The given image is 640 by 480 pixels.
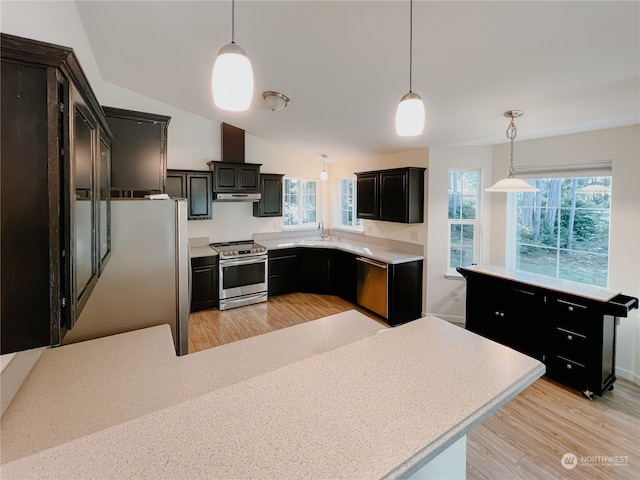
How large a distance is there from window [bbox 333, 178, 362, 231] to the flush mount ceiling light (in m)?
2.41

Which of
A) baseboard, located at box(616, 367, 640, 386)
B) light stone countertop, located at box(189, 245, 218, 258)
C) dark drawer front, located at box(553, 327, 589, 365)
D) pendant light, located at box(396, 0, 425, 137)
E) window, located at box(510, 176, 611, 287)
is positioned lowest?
baseboard, located at box(616, 367, 640, 386)

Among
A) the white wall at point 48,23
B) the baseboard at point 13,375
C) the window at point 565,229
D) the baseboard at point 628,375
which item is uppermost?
the white wall at point 48,23

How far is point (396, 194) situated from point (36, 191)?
155 inches

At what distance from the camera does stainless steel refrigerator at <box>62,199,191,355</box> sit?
5.98 ft

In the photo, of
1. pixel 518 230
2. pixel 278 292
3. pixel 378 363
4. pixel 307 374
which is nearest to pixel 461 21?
pixel 378 363

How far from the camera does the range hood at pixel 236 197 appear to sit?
4.69m

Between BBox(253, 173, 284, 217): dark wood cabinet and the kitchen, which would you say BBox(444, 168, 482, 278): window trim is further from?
BBox(253, 173, 284, 217): dark wood cabinet

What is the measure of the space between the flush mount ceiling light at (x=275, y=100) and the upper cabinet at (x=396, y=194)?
1723 millimetres

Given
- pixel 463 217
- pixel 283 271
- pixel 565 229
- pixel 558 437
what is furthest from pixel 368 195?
pixel 558 437

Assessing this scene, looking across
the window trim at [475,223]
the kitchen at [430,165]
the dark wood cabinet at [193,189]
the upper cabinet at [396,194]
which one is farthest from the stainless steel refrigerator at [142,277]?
the window trim at [475,223]

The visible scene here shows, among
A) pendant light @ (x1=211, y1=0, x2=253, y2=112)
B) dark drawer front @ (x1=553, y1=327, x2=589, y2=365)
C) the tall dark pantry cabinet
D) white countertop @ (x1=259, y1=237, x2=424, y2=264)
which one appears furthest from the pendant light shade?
white countertop @ (x1=259, y1=237, x2=424, y2=264)

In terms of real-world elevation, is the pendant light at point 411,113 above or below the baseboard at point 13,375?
above

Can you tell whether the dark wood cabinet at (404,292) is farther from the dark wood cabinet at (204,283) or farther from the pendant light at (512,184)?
the dark wood cabinet at (204,283)

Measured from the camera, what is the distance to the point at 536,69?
212cm
